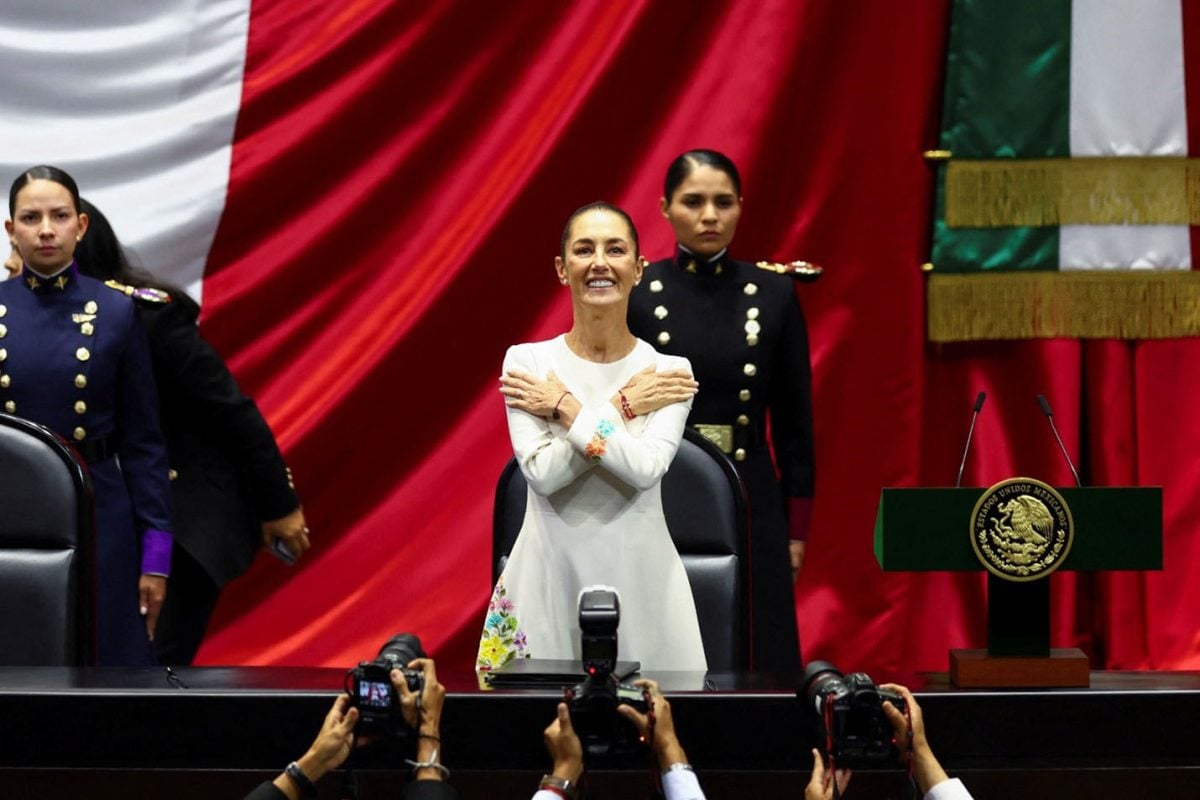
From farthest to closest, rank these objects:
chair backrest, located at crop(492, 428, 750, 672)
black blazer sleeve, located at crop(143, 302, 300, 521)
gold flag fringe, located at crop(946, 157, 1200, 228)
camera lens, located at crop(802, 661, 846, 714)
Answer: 1. gold flag fringe, located at crop(946, 157, 1200, 228)
2. black blazer sleeve, located at crop(143, 302, 300, 521)
3. chair backrest, located at crop(492, 428, 750, 672)
4. camera lens, located at crop(802, 661, 846, 714)

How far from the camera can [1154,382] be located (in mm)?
4059

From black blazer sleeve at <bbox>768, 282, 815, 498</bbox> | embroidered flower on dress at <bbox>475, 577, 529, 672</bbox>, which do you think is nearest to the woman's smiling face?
embroidered flower on dress at <bbox>475, 577, 529, 672</bbox>

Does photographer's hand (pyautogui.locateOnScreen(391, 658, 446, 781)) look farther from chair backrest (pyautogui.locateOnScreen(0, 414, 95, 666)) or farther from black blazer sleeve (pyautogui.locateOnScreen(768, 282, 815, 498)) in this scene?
black blazer sleeve (pyautogui.locateOnScreen(768, 282, 815, 498))

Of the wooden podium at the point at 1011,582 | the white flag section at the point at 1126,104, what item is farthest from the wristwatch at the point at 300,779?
the white flag section at the point at 1126,104

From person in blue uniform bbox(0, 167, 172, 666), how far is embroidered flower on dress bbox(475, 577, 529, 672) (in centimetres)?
74

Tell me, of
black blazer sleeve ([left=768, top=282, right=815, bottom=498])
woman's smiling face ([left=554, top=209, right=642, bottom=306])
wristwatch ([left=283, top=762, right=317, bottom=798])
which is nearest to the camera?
wristwatch ([left=283, top=762, right=317, bottom=798])

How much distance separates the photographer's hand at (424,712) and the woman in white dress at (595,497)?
73cm

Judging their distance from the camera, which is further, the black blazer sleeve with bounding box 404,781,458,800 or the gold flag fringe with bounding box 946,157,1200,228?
the gold flag fringe with bounding box 946,157,1200,228

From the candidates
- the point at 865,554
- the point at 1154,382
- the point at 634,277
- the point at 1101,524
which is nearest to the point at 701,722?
the point at 1101,524

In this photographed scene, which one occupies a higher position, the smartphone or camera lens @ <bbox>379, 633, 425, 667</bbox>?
camera lens @ <bbox>379, 633, 425, 667</bbox>

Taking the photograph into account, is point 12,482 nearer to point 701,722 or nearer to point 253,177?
point 701,722

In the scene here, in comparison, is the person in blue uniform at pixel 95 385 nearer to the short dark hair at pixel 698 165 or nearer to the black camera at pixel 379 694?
the short dark hair at pixel 698 165

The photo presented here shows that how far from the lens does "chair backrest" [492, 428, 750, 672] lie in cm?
252

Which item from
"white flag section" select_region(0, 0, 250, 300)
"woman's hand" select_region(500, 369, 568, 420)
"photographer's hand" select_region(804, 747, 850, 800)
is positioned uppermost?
"white flag section" select_region(0, 0, 250, 300)
